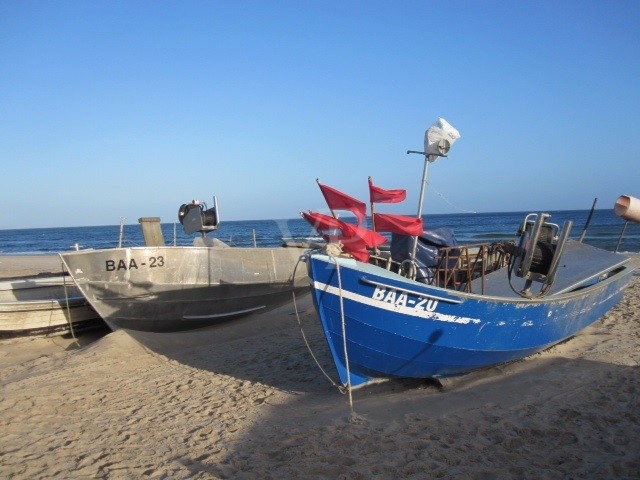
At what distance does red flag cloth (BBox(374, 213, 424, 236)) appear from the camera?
5.78m

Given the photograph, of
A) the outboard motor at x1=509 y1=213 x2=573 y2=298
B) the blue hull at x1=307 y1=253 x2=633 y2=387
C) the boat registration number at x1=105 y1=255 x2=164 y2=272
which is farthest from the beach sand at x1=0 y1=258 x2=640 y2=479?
the boat registration number at x1=105 y1=255 x2=164 y2=272

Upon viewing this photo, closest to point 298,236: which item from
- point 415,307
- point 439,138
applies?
point 439,138

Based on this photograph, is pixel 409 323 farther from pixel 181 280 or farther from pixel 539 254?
pixel 181 280

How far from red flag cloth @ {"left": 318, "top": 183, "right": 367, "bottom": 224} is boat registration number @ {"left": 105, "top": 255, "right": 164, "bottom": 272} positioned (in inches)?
193

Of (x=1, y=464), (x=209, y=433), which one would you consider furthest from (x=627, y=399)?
(x=1, y=464)

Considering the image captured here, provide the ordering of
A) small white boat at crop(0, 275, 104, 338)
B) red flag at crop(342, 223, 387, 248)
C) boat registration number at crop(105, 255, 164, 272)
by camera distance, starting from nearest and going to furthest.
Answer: red flag at crop(342, 223, 387, 248)
boat registration number at crop(105, 255, 164, 272)
small white boat at crop(0, 275, 104, 338)

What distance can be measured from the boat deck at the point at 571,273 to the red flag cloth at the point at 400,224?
2082mm

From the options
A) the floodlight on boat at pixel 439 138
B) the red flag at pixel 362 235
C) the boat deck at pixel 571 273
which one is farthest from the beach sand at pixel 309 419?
the floodlight on boat at pixel 439 138

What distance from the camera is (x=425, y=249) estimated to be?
23.3ft

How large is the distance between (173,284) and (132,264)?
2.79ft

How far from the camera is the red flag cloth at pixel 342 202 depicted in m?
5.73

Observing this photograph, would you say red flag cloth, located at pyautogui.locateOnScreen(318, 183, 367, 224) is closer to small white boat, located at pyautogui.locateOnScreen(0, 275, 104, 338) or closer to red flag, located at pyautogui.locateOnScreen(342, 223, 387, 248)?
red flag, located at pyautogui.locateOnScreen(342, 223, 387, 248)

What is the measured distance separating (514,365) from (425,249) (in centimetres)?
196

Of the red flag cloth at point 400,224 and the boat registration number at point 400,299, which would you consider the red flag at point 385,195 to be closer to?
the red flag cloth at point 400,224
